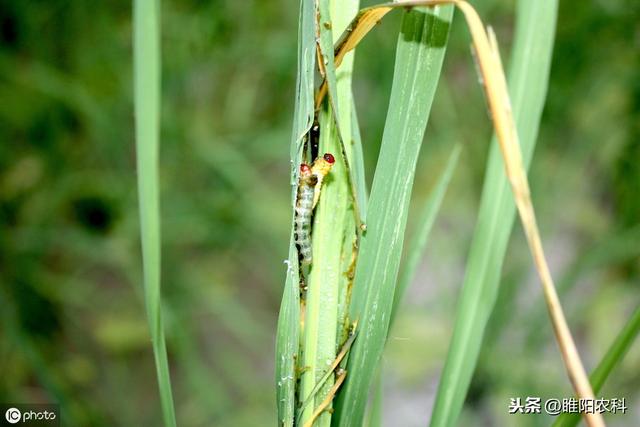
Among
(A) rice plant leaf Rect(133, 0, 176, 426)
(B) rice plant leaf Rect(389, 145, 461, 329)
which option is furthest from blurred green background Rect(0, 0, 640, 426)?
(A) rice plant leaf Rect(133, 0, 176, 426)

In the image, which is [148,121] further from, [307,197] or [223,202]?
[223,202]

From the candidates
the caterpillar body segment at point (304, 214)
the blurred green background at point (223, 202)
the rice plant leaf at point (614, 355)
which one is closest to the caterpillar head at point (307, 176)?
the caterpillar body segment at point (304, 214)

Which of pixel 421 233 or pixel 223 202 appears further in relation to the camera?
pixel 223 202

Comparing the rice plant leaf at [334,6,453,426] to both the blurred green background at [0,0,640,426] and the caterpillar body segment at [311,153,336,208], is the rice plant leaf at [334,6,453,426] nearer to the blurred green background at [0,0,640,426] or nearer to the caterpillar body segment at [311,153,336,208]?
the caterpillar body segment at [311,153,336,208]

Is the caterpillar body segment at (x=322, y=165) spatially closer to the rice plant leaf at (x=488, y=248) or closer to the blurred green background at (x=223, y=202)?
the rice plant leaf at (x=488, y=248)

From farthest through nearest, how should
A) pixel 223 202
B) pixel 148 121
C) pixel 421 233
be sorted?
pixel 223 202 < pixel 421 233 < pixel 148 121

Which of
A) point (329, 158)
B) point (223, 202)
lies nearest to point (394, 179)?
point (329, 158)

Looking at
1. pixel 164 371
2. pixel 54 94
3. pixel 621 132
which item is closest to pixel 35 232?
pixel 54 94
